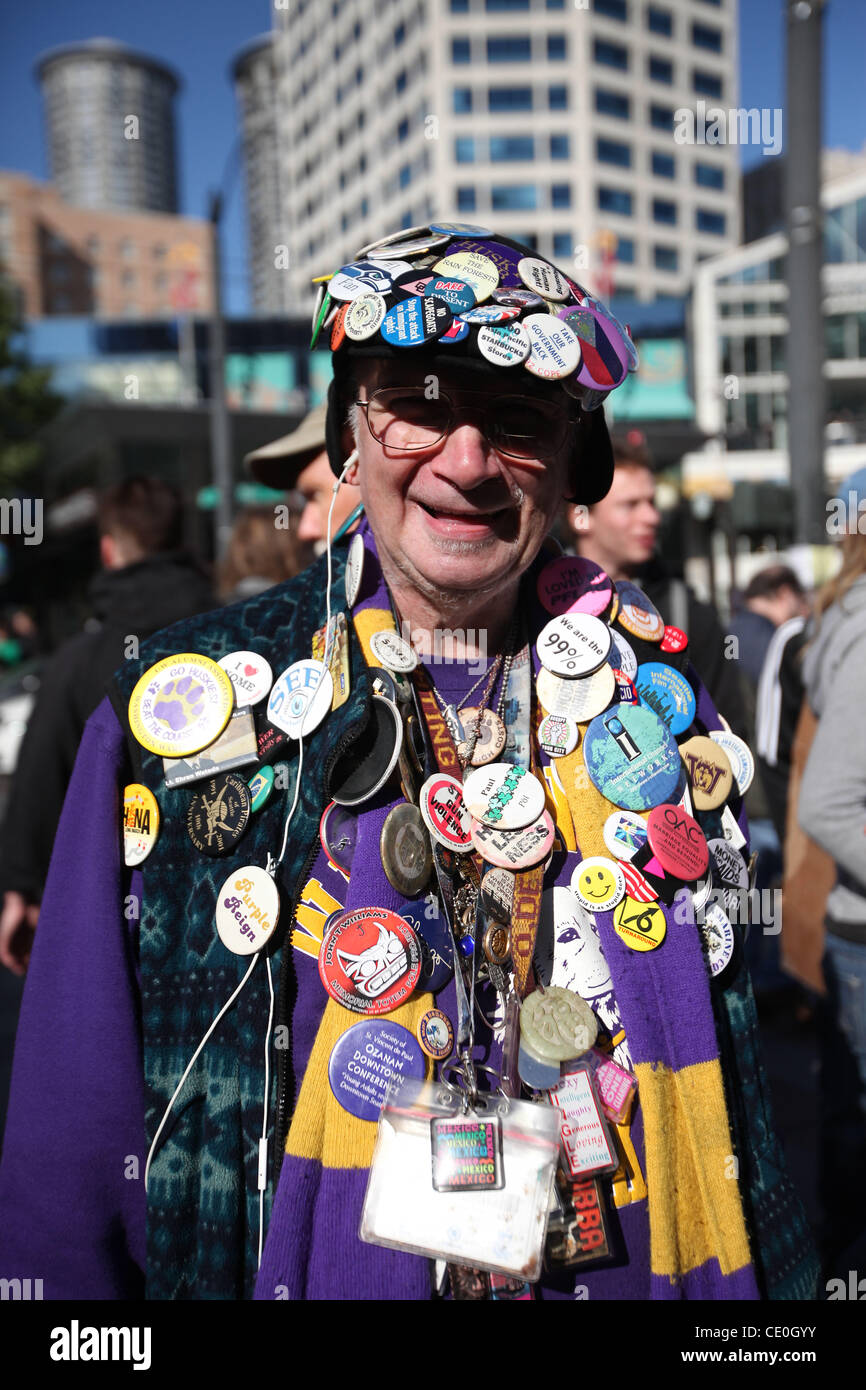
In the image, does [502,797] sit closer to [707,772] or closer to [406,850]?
[406,850]

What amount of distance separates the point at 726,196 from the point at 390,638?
8056 centimetres

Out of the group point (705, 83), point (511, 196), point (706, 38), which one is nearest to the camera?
point (511, 196)

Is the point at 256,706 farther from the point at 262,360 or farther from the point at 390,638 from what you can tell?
the point at 262,360

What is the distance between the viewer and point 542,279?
58.8 inches

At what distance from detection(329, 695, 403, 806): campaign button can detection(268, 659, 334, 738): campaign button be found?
3.0 inches

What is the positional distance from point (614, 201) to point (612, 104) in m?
6.42

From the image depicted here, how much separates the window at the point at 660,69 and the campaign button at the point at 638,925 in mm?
80355

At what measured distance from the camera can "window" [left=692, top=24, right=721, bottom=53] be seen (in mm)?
71812

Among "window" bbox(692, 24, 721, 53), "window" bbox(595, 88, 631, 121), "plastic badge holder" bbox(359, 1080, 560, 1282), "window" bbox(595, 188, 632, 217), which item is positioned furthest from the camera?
"window" bbox(692, 24, 721, 53)

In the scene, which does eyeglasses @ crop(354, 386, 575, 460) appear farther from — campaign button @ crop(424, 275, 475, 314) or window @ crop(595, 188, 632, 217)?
window @ crop(595, 188, 632, 217)

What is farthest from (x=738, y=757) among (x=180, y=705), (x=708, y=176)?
(x=708, y=176)

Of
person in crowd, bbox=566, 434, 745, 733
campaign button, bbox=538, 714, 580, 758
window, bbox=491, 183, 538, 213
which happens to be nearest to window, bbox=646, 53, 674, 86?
window, bbox=491, 183, 538, 213
